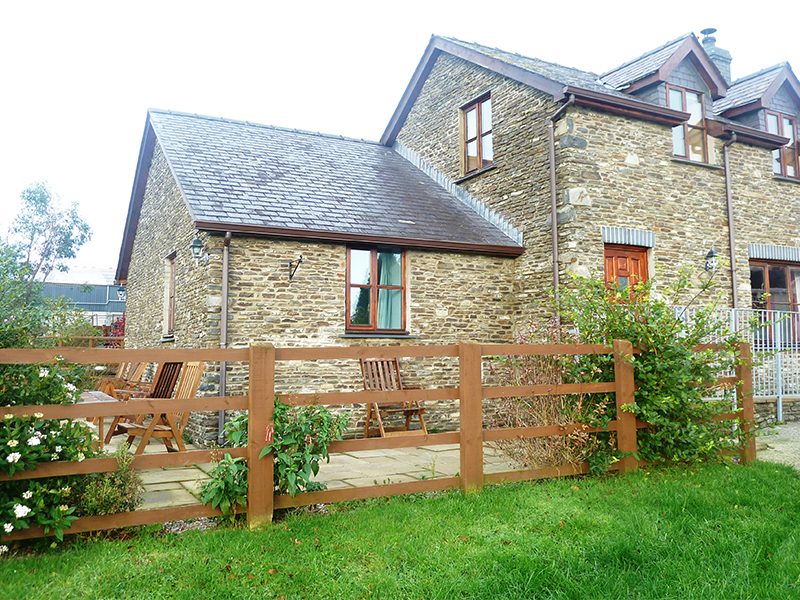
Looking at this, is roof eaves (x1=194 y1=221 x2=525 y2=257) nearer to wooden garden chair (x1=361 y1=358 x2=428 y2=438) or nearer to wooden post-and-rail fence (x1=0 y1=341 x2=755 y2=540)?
wooden garden chair (x1=361 y1=358 x2=428 y2=438)

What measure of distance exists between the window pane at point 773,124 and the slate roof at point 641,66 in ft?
9.82

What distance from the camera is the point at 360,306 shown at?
981cm

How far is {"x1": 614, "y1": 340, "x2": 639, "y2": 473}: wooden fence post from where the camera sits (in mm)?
5684

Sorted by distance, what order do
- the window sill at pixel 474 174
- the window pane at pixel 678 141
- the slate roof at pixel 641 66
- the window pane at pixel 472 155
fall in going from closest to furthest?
the slate roof at pixel 641 66 → the window pane at pixel 678 141 → the window sill at pixel 474 174 → the window pane at pixel 472 155

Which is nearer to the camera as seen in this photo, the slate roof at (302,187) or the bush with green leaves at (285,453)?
the bush with green leaves at (285,453)

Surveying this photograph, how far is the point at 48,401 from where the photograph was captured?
3975 mm

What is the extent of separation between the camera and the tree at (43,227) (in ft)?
93.5

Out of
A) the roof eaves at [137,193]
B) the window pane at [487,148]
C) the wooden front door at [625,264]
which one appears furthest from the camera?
the roof eaves at [137,193]

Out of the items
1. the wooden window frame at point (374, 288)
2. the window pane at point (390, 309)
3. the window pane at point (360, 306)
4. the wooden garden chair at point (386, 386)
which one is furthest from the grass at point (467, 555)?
the window pane at point (390, 309)

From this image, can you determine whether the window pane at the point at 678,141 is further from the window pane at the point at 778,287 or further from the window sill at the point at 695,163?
the window pane at the point at 778,287

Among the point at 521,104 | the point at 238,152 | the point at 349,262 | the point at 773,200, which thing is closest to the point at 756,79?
the point at 773,200

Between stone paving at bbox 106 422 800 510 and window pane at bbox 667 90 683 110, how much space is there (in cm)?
616

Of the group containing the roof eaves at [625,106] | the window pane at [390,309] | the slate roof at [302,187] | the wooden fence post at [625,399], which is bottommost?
the wooden fence post at [625,399]

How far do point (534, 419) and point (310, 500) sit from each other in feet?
7.94
